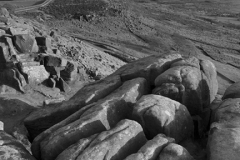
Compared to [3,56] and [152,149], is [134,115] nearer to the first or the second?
[152,149]

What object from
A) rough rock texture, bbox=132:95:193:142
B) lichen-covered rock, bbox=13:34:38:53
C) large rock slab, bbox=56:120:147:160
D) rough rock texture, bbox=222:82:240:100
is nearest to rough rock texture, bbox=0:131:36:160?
large rock slab, bbox=56:120:147:160

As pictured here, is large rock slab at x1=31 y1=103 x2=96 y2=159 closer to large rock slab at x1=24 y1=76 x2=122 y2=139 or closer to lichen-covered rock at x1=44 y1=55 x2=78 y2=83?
large rock slab at x1=24 y1=76 x2=122 y2=139

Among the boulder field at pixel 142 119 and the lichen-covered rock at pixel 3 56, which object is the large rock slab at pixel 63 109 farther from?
the lichen-covered rock at pixel 3 56

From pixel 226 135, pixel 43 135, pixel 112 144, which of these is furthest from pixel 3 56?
pixel 226 135

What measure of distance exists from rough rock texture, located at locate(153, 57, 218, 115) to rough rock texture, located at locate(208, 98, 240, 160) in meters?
1.62

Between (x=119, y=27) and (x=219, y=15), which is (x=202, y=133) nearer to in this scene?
(x=119, y=27)

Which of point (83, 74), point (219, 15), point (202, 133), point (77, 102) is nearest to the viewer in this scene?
point (202, 133)

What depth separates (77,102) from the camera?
34.8 feet

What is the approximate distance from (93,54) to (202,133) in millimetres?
14530

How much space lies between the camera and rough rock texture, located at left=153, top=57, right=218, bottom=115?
9.98 m

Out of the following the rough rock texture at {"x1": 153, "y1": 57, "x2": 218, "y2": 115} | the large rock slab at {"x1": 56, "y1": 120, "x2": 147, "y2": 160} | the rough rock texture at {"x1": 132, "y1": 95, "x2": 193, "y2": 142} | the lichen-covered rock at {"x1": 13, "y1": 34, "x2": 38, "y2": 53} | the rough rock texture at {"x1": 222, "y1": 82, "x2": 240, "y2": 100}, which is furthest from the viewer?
the lichen-covered rock at {"x1": 13, "y1": 34, "x2": 38, "y2": 53}

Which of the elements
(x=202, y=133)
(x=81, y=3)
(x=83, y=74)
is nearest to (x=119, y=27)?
(x=81, y=3)

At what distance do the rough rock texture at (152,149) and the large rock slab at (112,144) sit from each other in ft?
1.84

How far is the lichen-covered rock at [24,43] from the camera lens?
17391 mm
